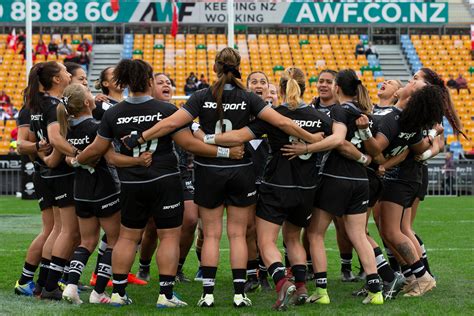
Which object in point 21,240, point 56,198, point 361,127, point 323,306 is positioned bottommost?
point 21,240

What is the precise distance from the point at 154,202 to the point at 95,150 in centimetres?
71

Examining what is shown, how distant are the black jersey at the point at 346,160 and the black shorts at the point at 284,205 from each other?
1.04ft

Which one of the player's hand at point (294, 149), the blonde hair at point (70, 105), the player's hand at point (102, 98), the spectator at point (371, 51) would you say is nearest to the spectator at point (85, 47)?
the spectator at point (371, 51)

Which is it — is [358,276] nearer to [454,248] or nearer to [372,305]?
[372,305]

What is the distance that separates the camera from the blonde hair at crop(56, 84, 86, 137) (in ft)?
26.4

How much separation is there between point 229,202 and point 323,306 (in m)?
1.25

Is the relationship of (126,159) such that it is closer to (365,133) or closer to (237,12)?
(365,133)

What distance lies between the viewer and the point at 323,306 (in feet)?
25.7

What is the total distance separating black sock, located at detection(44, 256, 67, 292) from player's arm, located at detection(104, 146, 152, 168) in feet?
3.63

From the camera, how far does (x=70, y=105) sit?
8.06 m

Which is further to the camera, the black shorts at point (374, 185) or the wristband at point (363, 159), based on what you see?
the black shorts at point (374, 185)

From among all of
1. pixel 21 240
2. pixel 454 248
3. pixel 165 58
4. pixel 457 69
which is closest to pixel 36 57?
pixel 165 58

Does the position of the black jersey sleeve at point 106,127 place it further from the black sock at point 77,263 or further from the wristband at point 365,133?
the wristband at point 365,133

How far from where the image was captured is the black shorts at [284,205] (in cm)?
795
